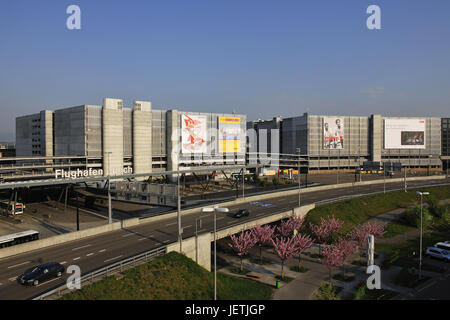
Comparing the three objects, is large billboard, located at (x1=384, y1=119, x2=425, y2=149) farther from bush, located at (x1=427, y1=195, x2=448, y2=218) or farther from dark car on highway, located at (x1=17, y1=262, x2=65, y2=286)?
dark car on highway, located at (x1=17, y1=262, x2=65, y2=286)

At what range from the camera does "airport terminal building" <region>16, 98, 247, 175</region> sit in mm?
81188

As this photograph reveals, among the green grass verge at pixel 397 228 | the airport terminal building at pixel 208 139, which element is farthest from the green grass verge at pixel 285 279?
the airport terminal building at pixel 208 139

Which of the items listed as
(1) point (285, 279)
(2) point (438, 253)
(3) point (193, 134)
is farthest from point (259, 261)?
(3) point (193, 134)

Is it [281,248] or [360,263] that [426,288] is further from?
[281,248]

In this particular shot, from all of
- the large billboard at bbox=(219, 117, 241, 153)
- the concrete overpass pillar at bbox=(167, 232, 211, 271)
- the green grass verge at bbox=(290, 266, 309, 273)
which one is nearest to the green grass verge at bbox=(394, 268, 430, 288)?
the green grass verge at bbox=(290, 266, 309, 273)

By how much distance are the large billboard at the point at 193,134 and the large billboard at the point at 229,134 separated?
6.48 metres

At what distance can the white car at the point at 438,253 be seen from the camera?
133 feet

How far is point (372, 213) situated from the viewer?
2409 inches

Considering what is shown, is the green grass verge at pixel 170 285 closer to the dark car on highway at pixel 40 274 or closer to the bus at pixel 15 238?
the dark car on highway at pixel 40 274

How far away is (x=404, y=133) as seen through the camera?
126 meters

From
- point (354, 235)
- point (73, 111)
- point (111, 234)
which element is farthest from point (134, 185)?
point (354, 235)

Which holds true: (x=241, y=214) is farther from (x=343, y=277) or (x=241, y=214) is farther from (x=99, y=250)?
(x=99, y=250)

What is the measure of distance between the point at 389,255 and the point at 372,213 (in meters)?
19.4
